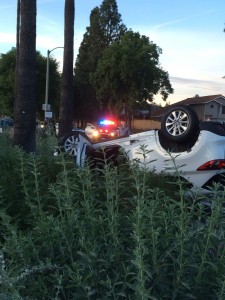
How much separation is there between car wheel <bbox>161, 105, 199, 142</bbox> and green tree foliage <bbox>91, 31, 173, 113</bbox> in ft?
145

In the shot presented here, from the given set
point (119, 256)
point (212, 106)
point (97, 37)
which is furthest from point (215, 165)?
point (212, 106)

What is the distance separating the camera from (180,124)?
8.54m

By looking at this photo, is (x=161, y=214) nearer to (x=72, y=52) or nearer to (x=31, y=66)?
(x=31, y=66)

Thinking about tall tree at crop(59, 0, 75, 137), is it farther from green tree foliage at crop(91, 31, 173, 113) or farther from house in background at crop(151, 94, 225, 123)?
house in background at crop(151, 94, 225, 123)

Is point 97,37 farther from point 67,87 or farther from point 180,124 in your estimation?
point 180,124

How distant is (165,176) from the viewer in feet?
19.9

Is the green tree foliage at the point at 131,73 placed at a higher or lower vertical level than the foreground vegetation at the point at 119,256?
higher

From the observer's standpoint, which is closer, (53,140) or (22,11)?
(53,140)

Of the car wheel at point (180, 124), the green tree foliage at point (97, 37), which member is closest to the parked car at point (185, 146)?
the car wheel at point (180, 124)

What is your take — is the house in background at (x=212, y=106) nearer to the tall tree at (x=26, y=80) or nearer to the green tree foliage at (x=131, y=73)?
the green tree foliage at (x=131, y=73)

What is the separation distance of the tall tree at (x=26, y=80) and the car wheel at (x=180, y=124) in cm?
258

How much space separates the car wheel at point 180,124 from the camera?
333 inches

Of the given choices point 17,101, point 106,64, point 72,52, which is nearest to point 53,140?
point 17,101

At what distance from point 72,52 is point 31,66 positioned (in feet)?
18.7
